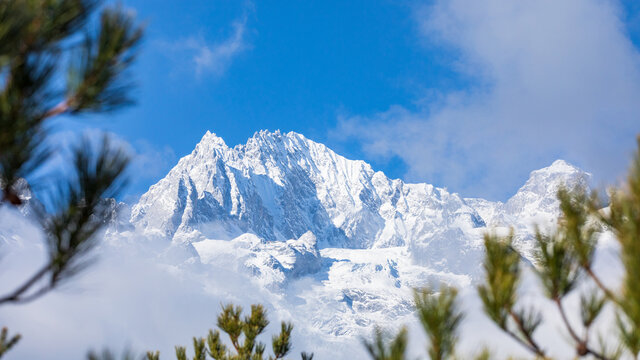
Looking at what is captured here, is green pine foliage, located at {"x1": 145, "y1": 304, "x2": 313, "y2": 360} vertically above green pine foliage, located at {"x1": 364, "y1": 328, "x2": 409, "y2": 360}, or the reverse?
green pine foliage, located at {"x1": 145, "y1": 304, "x2": 313, "y2": 360}

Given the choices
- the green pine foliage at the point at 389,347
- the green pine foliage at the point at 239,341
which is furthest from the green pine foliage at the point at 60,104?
the green pine foliage at the point at 239,341

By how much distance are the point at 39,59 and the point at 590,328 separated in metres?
3.64

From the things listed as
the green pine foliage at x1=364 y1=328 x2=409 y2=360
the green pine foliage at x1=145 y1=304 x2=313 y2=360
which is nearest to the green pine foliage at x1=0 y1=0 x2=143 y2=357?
the green pine foliage at x1=364 y1=328 x2=409 y2=360

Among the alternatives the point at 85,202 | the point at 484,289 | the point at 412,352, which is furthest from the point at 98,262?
the point at 484,289

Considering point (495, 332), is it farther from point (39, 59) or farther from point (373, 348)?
point (39, 59)

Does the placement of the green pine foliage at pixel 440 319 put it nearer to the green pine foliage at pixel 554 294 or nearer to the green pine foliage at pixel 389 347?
the green pine foliage at pixel 554 294

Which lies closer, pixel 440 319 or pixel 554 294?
pixel 554 294

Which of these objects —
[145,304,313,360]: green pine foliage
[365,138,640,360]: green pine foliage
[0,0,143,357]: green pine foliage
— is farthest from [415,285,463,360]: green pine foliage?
[145,304,313,360]: green pine foliage

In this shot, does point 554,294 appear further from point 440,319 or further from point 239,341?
point 239,341

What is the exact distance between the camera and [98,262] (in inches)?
125

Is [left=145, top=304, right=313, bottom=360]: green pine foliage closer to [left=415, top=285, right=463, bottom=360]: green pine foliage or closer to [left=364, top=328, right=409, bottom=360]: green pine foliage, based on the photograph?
[left=364, top=328, right=409, bottom=360]: green pine foliage

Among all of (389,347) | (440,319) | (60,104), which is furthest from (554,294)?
(60,104)

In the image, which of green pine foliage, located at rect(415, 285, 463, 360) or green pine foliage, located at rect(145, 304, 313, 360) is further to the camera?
green pine foliage, located at rect(145, 304, 313, 360)

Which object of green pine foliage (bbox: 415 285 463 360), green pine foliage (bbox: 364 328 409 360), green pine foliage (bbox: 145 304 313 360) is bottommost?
green pine foliage (bbox: 364 328 409 360)
